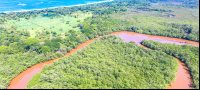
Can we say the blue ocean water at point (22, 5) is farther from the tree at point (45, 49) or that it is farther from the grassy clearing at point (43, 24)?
the tree at point (45, 49)

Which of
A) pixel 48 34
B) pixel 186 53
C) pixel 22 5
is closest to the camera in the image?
Answer: pixel 186 53

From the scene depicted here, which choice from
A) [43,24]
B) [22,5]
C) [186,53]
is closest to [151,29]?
[186,53]

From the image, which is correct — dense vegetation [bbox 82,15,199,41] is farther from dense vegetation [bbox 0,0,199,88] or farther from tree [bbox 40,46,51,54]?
tree [bbox 40,46,51,54]

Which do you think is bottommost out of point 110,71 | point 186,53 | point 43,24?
point 110,71

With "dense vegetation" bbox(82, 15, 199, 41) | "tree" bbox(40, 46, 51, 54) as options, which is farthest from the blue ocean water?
"tree" bbox(40, 46, 51, 54)

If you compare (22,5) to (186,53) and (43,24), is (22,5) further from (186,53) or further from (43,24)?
(186,53)

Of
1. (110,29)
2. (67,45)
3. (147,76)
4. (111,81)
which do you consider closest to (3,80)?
(67,45)

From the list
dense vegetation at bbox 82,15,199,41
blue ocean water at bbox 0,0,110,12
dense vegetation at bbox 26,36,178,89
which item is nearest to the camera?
dense vegetation at bbox 26,36,178,89

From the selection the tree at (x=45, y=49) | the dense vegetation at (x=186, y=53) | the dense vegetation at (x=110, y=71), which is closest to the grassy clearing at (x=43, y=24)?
the tree at (x=45, y=49)
